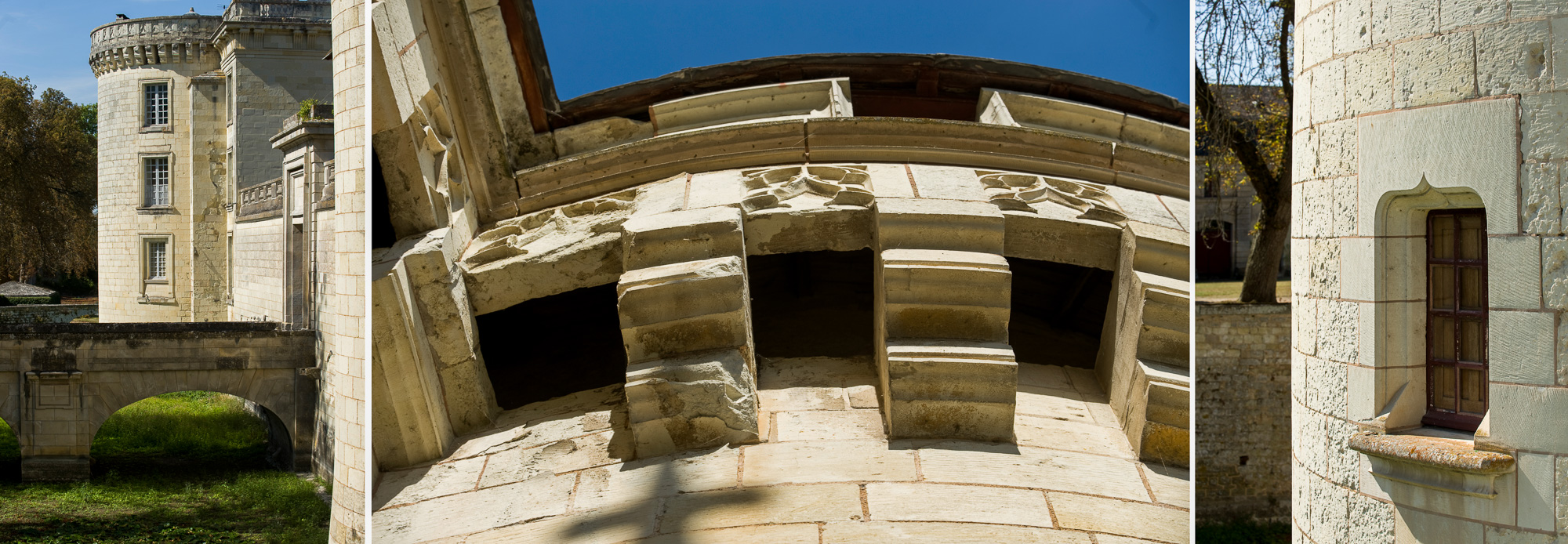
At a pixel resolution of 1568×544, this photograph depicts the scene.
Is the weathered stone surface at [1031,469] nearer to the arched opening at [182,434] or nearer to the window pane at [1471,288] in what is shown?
the window pane at [1471,288]

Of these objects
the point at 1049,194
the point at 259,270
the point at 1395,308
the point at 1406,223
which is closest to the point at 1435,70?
the point at 1406,223

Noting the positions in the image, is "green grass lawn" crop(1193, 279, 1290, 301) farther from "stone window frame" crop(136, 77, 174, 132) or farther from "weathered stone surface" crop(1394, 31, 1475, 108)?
"stone window frame" crop(136, 77, 174, 132)

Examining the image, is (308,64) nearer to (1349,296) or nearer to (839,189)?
(839,189)

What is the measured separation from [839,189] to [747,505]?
5.20ft

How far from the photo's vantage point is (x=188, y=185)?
62.1 feet

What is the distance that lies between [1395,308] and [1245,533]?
8496mm

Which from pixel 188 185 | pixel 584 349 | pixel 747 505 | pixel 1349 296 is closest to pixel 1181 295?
pixel 1349 296

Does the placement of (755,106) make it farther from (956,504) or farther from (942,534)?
(942,534)

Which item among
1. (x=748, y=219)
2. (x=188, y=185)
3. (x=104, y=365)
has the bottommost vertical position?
(x=104, y=365)

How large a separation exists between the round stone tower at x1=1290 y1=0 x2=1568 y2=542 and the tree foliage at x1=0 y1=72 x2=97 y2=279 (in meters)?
24.5

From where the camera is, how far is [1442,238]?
343 centimetres

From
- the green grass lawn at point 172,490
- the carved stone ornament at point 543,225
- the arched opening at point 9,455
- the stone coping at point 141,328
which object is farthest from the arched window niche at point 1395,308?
the arched opening at point 9,455

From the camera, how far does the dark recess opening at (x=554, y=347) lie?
438 centimetres

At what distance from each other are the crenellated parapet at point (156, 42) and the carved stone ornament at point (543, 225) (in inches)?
789
